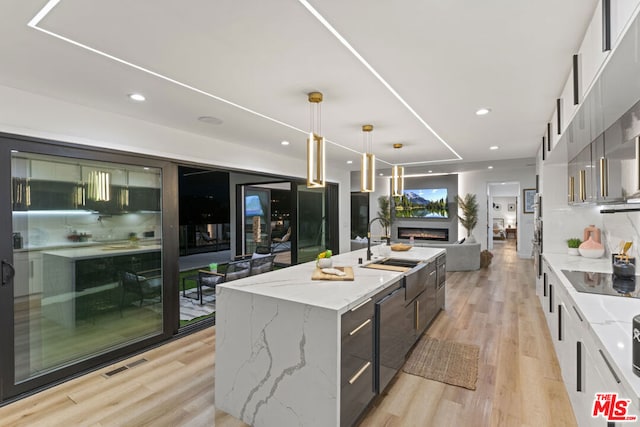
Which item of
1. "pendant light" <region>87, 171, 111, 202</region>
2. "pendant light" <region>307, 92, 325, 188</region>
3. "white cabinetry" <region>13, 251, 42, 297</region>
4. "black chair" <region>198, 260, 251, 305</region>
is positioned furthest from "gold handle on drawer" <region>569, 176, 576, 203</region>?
"white cabinetry" <region>13, 251, 42, 297</region>

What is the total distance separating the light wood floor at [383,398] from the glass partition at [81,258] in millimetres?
350

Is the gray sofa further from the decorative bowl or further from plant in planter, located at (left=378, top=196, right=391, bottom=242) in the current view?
the decorative bowl

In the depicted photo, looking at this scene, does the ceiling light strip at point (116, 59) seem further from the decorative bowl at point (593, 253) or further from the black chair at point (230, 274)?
the decorative bowl at point (593, 253)

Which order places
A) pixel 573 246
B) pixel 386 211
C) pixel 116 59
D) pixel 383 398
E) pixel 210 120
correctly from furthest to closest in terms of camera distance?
pixel 386 211
pixel 573 246
pixel 210 120
pixel 383 398
pixel 116 59

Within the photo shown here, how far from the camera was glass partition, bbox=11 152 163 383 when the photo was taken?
261cm

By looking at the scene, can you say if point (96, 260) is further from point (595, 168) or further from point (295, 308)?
point (595, 168)

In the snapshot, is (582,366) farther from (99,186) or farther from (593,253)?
(99,186)

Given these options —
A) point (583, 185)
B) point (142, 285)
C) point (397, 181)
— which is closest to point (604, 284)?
point (583, 185)

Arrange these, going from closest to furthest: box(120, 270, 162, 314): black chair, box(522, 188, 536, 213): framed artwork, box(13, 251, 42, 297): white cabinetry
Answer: box(13, 251, 42, 297): white cabinetry
box(120, 270, 162, 314): black chair
box(522, 188, 536, 213): framed artwork

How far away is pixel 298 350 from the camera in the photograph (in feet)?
6.22

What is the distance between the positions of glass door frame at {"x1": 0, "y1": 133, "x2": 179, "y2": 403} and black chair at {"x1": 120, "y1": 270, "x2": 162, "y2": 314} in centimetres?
8

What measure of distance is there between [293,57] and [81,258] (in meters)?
2.71

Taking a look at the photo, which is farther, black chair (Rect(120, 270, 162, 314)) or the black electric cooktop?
black chair (Rect(120, 270, 162, 314))

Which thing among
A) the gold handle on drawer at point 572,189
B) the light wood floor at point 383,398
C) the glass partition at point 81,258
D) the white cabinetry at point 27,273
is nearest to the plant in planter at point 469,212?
the gold handle on drawer at point 572,189
